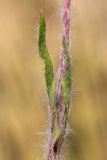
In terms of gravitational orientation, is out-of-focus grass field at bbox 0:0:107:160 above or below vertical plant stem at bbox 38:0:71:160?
below

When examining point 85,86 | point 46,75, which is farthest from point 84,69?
point 46,75

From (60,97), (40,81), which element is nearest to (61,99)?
(60,97)

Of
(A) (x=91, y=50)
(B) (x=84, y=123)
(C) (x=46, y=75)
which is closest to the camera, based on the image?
(C) (x=46, y=75)

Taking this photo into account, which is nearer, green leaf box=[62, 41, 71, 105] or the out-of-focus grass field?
green leaf box=[62, 41, 71, 105]

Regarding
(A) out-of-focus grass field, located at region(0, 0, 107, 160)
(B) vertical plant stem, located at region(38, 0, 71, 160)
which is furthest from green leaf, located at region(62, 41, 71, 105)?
(A) out-of-focus grass field, located at region(0, 0, 107, 160)

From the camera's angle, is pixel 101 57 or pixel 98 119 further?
pixel 101 57

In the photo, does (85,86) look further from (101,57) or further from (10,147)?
(10,147)

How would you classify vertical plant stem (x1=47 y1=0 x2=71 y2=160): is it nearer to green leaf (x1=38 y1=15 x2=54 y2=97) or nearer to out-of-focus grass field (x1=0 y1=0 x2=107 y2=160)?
green leaf (x1=38 y1=15 x2=54 y2=97)

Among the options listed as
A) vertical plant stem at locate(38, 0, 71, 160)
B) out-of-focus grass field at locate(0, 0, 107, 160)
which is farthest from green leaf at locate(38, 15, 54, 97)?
out-of-focus grass field at locate(0, 0, 107, 160)

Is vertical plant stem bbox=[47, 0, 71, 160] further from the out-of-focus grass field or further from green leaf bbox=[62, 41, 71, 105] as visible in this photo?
the out-of-focus grass field
